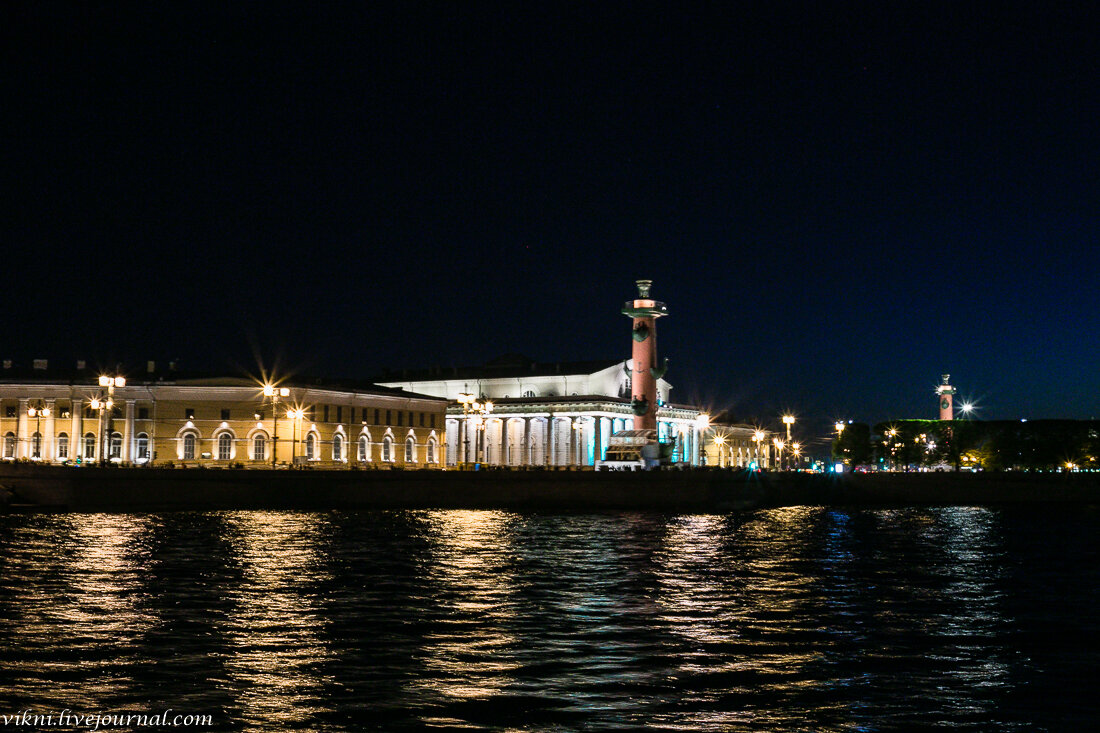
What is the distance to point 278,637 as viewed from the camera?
19156mm

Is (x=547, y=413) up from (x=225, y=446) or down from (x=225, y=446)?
up

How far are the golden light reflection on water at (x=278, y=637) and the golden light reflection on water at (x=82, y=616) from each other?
5.05 feet

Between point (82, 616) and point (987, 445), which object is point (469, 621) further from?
point (987, 445)

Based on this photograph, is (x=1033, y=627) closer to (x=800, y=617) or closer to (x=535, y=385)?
(x=800, y=617)

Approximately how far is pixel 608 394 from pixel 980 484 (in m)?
35.3

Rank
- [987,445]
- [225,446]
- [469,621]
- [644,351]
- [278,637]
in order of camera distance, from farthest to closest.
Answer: [987,445] < [644,351] < [225,446] < [469,621] < [278,637]

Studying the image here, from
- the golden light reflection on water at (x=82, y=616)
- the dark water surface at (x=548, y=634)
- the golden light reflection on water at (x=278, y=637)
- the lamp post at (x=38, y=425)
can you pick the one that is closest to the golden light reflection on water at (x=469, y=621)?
the dark water surface at (x=548, y=634)

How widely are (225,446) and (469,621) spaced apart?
71716mm

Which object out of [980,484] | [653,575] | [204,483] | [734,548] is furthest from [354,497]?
[980,484]

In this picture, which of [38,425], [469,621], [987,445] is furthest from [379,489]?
[987,445]

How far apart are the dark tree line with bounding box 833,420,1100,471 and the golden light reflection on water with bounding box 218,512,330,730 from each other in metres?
91.9

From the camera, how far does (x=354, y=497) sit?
7000cm

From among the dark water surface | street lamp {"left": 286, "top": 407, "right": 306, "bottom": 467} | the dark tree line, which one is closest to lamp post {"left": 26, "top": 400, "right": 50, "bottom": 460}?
street lamp {"left": 286, "top": 407, "right": 306, "bottom": 467}

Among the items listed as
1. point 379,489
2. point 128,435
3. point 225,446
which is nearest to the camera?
point 379,489
